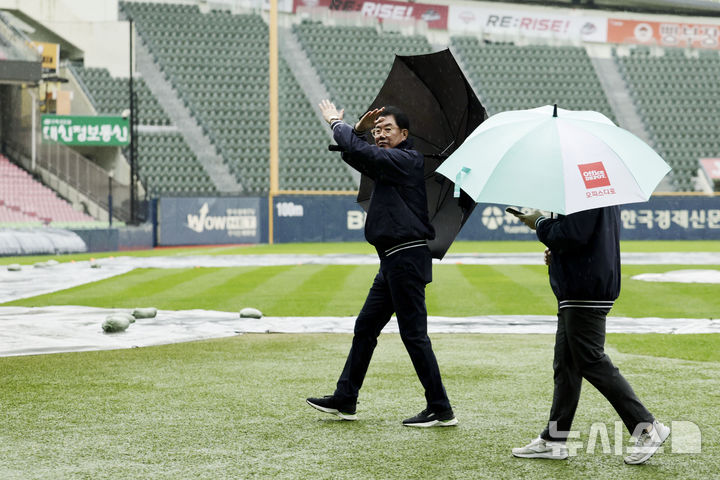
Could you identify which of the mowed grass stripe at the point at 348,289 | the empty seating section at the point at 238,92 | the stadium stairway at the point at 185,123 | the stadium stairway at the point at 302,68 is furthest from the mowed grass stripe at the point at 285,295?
the stadium stairway at the point at 302,68

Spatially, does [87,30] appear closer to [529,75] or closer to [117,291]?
[529,75]

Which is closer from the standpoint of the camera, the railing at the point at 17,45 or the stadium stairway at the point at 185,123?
the railing at the point at 17,45

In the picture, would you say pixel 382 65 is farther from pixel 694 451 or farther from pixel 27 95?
pixel 694 451

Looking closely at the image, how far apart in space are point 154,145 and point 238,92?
6.03 metres

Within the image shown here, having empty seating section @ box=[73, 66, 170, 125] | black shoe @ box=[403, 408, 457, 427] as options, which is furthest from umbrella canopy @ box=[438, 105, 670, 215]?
empty seating section @ box=[73, 66, 170, 125]

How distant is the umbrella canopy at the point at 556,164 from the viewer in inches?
190

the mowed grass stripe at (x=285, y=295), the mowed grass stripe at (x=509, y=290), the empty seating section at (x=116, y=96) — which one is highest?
the empty seating section at (x=116, y=96)

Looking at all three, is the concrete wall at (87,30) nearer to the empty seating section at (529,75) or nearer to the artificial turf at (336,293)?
the empty seating section at (529,75)

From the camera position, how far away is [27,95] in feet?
130

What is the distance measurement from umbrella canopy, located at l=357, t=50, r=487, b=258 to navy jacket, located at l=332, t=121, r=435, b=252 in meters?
0.51

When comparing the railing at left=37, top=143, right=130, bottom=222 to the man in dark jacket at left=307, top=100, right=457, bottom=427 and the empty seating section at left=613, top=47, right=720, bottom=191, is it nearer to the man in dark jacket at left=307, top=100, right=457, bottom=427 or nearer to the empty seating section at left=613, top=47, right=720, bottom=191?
the empty seating section at left=613, top=47, right=720, bottom=191

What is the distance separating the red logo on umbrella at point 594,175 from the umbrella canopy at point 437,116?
5.00ft

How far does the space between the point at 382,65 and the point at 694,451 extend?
150ft

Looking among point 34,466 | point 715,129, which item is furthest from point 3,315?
point 715,129
